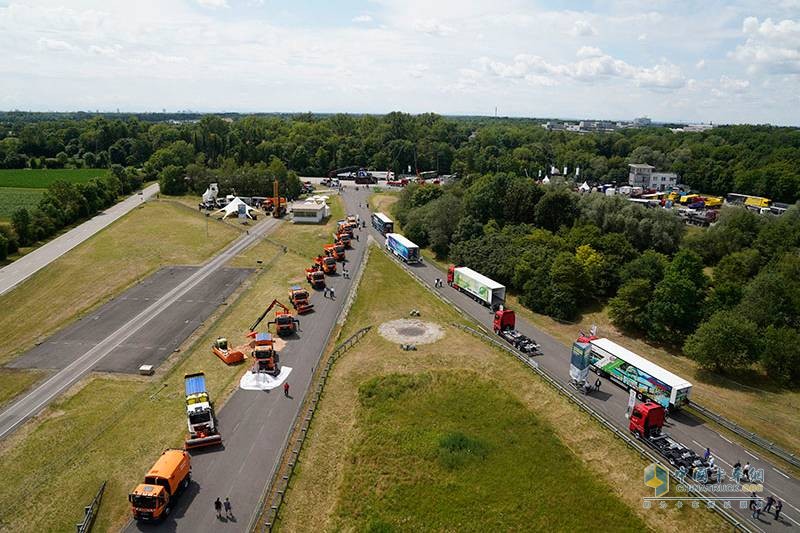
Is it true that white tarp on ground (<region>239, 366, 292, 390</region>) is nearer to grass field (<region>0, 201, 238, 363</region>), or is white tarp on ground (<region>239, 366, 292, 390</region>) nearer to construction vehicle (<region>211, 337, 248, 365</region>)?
construction vehicle (<region>211, 337, 248, 365</region>)

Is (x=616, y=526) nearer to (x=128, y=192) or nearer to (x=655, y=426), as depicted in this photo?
(x=655, y=426)

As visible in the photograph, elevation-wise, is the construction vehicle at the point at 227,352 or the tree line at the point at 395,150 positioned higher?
the tree line at the point at 395,150

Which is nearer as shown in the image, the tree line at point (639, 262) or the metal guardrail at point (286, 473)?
the metal guardrail at point (286, 473)

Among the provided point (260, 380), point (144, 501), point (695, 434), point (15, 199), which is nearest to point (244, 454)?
point (144, 501)

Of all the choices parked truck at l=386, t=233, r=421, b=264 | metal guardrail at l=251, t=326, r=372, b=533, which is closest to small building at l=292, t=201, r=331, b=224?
parked truck at l=386, t=233, r=421, b=264

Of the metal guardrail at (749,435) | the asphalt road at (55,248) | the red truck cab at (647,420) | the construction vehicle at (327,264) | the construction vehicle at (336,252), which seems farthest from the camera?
the construction vehicle at (336,252)

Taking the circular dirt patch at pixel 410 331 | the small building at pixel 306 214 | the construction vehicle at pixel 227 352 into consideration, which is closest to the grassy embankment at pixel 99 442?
the construction vehicle at pixel 227 352

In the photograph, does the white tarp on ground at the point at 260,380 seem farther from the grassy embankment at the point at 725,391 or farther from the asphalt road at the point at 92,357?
the grassy embankment at the point at 725,391
